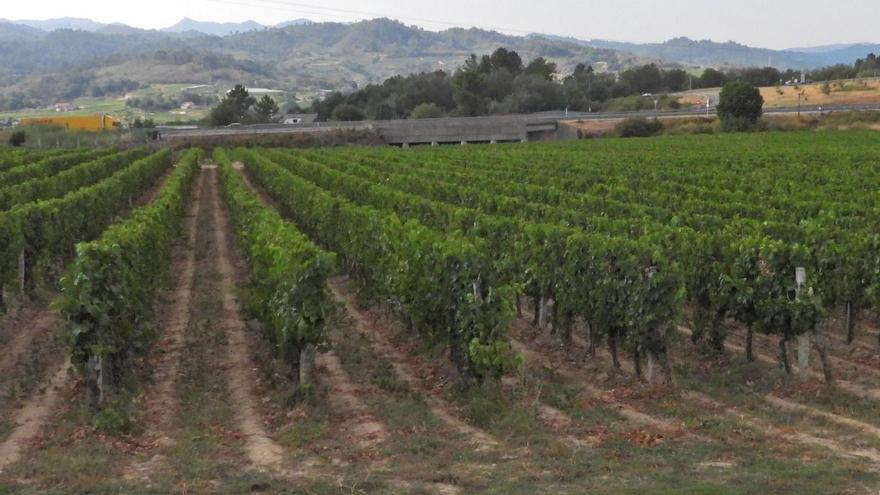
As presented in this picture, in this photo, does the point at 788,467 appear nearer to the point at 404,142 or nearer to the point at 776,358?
the point at 776,358

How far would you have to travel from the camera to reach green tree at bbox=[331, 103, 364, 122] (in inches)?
5797

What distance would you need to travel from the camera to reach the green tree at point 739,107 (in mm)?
96750

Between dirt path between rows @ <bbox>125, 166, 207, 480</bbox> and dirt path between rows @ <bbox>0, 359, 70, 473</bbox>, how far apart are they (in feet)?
4.31

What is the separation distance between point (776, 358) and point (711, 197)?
13439 mm

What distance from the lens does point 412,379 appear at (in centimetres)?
1612

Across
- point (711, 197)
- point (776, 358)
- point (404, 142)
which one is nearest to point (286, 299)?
point (776, 358)

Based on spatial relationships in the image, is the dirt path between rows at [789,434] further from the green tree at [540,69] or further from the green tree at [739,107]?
the green tree at [540,69]

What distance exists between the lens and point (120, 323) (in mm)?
14672

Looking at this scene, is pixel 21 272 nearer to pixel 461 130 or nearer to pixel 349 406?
pixel 349 406

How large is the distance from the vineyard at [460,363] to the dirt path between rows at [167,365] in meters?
0.07

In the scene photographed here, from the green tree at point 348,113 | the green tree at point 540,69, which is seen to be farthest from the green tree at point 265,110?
the green tree at point 540,69

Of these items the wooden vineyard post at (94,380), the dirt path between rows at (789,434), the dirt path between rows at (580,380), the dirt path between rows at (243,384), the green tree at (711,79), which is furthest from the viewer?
the green tree at (711,79)

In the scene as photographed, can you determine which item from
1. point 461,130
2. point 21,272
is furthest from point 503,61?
point 21,272

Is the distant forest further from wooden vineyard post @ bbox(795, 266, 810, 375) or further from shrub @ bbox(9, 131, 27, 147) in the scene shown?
wooden vineyard post @ bbox(795, 266, 810, 375)
